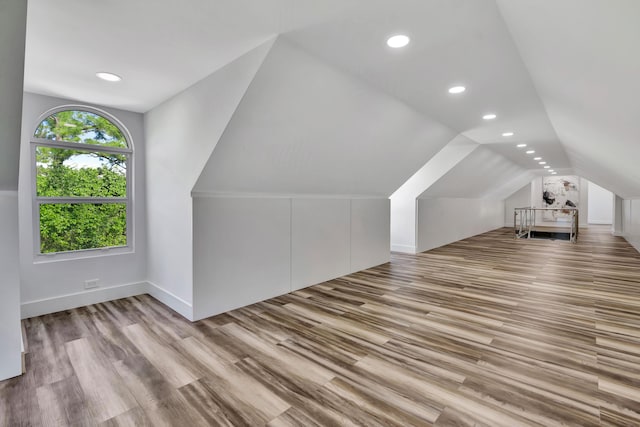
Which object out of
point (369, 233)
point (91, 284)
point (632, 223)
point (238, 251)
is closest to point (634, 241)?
point (632, 223)

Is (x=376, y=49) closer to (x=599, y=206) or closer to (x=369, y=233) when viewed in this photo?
(x=369, y=233)

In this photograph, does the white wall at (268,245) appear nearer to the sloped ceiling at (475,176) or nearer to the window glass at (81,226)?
the window glass at (81,226)

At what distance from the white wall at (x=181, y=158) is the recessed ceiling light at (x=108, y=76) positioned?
1.69 ft

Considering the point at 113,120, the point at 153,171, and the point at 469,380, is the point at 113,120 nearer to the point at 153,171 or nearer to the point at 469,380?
the point at 153,171

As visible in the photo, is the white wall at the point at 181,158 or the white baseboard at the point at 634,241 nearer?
the white wall at the point at 181,158

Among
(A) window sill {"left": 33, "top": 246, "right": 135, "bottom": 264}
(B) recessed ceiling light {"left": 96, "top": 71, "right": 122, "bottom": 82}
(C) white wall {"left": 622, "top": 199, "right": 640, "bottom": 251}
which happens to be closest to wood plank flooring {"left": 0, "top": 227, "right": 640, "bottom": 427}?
(A) window sill {"left": 33, "top": 246, "right": 135, "bottom": 264}

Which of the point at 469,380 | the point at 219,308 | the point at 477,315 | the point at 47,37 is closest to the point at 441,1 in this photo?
the point at 469,380

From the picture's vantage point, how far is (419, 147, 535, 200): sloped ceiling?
654 cm

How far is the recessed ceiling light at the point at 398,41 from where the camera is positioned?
213cm

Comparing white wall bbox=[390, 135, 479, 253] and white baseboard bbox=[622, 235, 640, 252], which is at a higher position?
white wall bbox=[390, 135, 479, 253]

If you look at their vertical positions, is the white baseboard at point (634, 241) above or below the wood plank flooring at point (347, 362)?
above

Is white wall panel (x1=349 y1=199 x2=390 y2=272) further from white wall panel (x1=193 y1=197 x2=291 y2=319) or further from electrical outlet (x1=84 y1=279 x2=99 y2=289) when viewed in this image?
electrical outlet (x1=84 y1=279 x2=99 y2=289)

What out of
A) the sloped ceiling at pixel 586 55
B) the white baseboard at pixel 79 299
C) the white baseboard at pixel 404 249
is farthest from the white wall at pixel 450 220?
the white baseboard at pixel 79 299

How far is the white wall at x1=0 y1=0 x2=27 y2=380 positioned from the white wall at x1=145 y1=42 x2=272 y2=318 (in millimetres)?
1216
